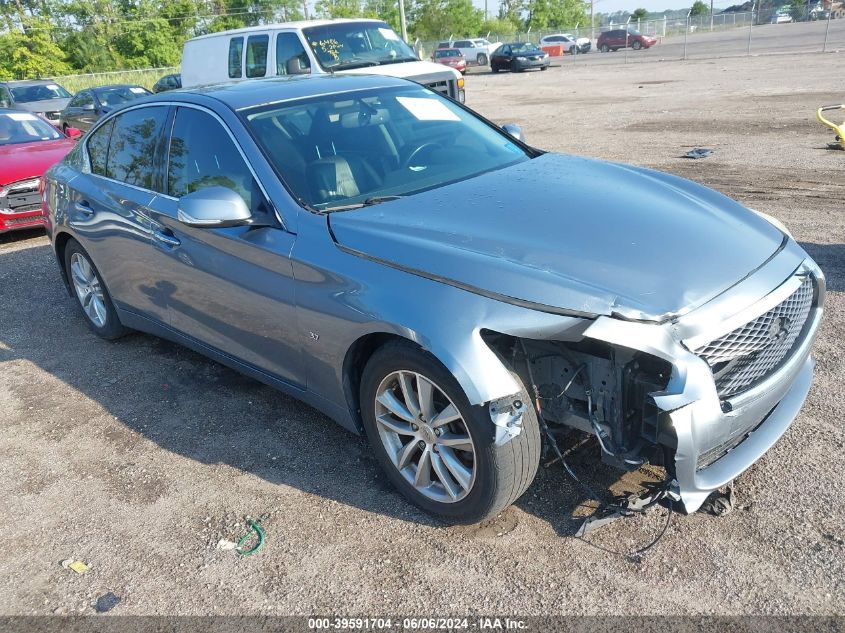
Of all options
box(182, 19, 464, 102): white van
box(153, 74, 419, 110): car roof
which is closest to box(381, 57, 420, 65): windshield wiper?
box(182, 19, 464, 102): white van

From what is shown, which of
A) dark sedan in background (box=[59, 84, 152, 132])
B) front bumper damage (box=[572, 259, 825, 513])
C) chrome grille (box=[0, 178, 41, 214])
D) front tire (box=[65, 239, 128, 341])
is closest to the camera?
front bumper damage (box=[572, 259, 825, 513])

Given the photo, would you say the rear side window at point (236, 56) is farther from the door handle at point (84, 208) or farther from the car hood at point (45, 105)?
the car hood at point (45, 105)

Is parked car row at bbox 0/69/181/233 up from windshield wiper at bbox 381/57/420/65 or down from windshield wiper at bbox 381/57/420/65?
down

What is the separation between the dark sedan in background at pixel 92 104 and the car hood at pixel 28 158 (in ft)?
21.2

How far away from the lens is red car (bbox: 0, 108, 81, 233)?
28.5ft

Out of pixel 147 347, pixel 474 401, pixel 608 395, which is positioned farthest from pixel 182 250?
pixel 608 395

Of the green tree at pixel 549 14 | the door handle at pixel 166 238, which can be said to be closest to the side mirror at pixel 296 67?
the door handle at pixel 166 238

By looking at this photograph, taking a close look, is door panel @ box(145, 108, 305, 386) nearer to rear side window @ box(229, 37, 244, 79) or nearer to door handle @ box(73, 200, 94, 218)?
door handle @ box(73, 200, 94, 218)

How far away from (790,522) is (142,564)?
8.92 ft

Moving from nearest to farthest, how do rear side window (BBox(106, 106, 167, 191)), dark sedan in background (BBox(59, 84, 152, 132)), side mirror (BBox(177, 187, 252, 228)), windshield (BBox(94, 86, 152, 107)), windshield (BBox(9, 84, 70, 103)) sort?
side mirror (BBox(177, 187, 252, 228))
rear side window (BBox(106, 106, 167, 191))
dark sedan in background (BBox(59, 84, 152, 132))
windshield (BBox(94, 86, 152, 107))
windshield (BBox(9, 84, 70, 103))

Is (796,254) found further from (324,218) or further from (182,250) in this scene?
(182,250)

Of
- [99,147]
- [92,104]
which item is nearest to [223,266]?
[99,147]

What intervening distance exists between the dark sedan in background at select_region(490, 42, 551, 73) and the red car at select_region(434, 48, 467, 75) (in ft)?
6.70

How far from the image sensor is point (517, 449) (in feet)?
9.40
